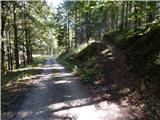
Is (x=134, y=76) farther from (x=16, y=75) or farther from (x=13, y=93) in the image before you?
(x=16, y=75)

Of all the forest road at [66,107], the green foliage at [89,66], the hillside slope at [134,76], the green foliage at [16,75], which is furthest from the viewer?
the green foliage at [16,75]

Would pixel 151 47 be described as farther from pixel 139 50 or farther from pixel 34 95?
pixel 34 95

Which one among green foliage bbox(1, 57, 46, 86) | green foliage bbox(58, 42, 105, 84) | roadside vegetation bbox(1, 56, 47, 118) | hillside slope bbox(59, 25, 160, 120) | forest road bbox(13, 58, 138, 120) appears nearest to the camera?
forest road bbox(13, 58, 138, 120)

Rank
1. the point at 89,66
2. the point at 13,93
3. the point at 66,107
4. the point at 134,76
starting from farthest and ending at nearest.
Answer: the point at 89,66
the point at 134,76
the point at 13,93
the point at 66,107

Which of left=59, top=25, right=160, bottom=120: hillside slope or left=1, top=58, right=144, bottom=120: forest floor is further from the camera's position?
left=59, top=25, right=160, bottom=120: hillside slope

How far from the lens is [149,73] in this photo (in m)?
14.7

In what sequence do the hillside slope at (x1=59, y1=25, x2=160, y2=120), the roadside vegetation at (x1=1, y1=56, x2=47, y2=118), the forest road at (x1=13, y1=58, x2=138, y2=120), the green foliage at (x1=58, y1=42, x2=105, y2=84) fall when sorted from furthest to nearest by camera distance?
the green foliage at (x1=58, y1=42, x2=105, y2=84) < the hillside slope at (x1=59, y1=25, x2=160, y2=120) < the roadside vegetation at (x1=1, y1=56, x2=47, y2=118) < the forest road at (x1=13, y1=58, x2=138, y2=120)

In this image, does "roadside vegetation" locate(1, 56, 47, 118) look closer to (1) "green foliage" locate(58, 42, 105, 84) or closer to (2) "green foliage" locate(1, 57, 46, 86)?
(2) "green foliage" locate(1, 57, 46, 86)

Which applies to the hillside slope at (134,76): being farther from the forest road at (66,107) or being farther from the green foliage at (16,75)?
the green foliage at (16,75)

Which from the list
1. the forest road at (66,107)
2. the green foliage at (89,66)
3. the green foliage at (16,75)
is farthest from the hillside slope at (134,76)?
the green foliage at (16,75)

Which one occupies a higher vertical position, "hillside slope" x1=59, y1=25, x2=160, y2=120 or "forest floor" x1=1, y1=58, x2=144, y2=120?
"hillside slope" x1=59, y1=25, x2=160, y2=120

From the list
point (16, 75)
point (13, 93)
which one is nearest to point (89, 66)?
point (16, 75)

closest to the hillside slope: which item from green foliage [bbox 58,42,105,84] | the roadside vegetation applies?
green foliage [bbox 58,42,105,84]

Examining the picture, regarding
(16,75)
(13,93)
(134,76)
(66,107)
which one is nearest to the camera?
(66,107)
